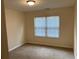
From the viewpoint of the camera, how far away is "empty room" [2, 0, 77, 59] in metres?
5.21

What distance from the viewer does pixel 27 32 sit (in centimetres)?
703

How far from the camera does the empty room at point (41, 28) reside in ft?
17.1

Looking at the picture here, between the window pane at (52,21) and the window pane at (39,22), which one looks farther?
the window pane at (39,22)

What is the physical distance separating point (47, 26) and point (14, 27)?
208cm

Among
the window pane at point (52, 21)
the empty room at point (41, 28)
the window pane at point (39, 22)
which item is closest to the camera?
the empty room at point (41, 28)

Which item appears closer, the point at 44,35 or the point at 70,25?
the point at 70,25

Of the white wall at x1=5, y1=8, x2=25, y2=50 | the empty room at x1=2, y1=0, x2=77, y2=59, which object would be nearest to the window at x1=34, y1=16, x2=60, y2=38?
the empty room at x1=2, y1=0, x2=77, y2=59

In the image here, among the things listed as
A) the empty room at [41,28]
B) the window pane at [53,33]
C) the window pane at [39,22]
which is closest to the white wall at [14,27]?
the empty room at [41,28]

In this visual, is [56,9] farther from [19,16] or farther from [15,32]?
[15,32]

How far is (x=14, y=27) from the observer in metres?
5.75

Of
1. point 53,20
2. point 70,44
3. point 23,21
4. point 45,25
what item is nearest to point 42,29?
point 45,25

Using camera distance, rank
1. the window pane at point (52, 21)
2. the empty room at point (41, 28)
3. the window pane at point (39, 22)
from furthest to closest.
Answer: the window pane at point (39, 22)
the window pane at point (52, 21)
the empty room at point (41, 28)

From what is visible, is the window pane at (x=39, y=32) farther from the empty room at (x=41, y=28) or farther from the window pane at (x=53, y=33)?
the window pane at (x=53, y=33)

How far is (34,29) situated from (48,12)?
1532mm
